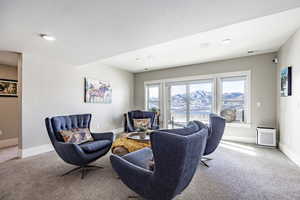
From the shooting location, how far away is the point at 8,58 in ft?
11.9

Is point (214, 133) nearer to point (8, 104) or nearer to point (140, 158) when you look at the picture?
point (140, 158)

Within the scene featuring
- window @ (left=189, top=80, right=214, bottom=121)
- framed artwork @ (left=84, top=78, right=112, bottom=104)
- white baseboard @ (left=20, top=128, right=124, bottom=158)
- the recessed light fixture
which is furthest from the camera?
window @ (left=189, top=80, right=214, bottom=121)

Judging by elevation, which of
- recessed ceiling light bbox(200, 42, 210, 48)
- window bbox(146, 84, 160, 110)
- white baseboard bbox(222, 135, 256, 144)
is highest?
recessed ceiling light bbox(200, 42, 210, 48)

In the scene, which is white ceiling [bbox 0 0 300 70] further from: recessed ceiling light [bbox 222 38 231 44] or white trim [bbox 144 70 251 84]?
white trim [bbox 144 70 251 84]

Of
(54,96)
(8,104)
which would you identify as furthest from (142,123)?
(8,104)

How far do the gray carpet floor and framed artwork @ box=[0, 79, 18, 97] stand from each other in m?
2.27

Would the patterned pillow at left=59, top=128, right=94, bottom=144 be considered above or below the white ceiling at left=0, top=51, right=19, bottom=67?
below

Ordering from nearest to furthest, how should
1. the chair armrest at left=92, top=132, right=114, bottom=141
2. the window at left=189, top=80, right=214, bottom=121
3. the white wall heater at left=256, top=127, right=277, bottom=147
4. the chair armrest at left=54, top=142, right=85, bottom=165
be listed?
the chair armrest at left=54, top=142, right=85, bottom=165 < the chair armrest at left=92, top=132, right=114, bottom=141 < the white wall heater at left=256, top=127, right=277, bottom=147 < the window at left=189, top=80, right=214, bottom=121

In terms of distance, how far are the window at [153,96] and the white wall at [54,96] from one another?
1462 mm

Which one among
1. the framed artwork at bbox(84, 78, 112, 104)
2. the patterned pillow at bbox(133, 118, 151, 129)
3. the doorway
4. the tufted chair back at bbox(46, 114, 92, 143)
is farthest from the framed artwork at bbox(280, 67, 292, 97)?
the doorway

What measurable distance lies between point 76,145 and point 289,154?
4135 millimetres

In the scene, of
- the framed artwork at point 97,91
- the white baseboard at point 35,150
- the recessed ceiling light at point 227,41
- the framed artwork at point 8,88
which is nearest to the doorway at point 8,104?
the framed artwork at point 8,88

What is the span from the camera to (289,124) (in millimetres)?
2986

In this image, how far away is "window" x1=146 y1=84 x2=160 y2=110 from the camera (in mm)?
5883
